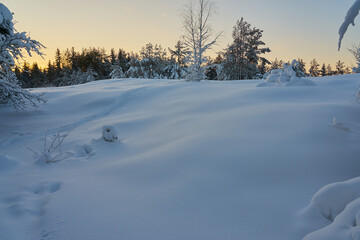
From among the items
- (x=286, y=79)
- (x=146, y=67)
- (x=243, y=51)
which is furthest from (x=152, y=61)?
(x=286, y=79)

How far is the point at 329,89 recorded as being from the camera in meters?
6.30

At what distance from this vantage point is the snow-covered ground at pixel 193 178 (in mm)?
1861

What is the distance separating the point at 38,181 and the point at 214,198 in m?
2.23

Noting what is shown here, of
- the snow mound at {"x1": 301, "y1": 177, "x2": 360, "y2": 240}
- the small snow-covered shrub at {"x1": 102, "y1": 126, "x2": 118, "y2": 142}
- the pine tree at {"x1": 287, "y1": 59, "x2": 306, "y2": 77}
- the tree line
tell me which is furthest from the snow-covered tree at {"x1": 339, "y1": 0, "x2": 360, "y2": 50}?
the tree line

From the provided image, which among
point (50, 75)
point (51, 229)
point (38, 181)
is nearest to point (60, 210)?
point (51, 229)

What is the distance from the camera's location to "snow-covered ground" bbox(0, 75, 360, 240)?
186 centimetres

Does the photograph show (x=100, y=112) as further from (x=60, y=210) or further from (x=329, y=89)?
(x=329, y=89)

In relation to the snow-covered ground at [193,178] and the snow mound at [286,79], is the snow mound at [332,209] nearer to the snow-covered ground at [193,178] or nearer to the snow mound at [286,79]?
the snow-covered ground at [193,178]

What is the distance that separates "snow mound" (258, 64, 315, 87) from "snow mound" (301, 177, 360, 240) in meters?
6.17

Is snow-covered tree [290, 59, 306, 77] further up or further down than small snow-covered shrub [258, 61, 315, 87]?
further up

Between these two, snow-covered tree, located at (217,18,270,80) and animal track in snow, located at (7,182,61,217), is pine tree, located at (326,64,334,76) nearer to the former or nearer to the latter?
snow-covered tree, located at (217,18,270,80)

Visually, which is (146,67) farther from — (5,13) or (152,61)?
(5,13)

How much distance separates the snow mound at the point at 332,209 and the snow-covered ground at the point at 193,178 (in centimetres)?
1

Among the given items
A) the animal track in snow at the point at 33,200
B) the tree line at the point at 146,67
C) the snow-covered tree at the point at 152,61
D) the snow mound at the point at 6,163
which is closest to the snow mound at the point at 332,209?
the animal track in snow at the point at 33,200
